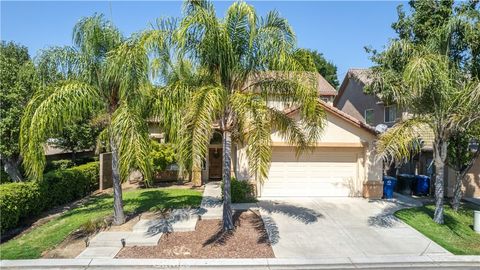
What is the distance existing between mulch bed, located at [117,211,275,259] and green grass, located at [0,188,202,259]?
2313mm

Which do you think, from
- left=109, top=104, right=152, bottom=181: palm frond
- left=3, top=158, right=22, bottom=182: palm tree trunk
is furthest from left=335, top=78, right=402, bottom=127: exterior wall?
left=3, top=158, right=22, bottom=182: palm tree trunk

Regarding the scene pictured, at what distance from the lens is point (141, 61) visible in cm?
928

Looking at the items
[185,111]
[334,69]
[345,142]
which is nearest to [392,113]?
[345,142]

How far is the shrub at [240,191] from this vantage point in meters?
14.3

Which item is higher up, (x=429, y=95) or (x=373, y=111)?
(x=373, y=111)

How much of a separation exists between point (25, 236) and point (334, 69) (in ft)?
163

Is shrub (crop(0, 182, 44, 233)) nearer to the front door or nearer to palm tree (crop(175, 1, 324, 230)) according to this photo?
palm tree (crop(175, 1, 324, 230))

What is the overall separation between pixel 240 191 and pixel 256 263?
19.7 ft

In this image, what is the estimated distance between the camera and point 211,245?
31.1 feet

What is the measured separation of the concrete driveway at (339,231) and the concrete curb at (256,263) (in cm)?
39

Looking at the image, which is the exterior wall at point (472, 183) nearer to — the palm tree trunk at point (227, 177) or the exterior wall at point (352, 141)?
the exterior wall at point (352, 141)

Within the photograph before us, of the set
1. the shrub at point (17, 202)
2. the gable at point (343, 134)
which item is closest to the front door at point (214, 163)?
the gable at point (343, 134)

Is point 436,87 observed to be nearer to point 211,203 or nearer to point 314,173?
point 314,173

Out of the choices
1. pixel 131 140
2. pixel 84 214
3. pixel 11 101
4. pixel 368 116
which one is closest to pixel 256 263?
pixel 131 140
